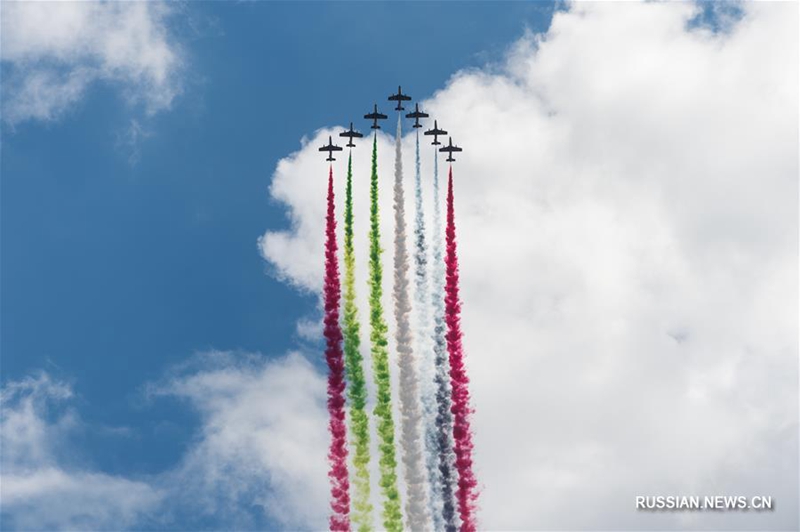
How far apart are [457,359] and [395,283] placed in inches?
506

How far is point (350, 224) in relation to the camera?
132625 millimetres

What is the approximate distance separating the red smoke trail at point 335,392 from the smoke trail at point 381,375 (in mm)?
4320

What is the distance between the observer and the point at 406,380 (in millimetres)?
124438

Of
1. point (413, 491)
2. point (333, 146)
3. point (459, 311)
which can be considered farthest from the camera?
point (333, 146)

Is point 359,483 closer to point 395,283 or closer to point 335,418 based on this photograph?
point 335,418

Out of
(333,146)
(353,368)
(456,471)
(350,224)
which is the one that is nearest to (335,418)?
(353,368)

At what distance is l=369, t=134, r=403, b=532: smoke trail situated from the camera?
11956 cm

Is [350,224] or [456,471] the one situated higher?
[350,224]

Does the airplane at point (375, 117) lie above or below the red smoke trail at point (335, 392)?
above

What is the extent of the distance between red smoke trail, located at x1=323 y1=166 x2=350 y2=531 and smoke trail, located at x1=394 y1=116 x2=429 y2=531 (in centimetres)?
725

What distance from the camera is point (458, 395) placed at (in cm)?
12319

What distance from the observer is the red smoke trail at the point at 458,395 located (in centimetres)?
11875

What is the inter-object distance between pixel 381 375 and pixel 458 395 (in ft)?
31.8

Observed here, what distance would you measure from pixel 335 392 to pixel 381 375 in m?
5.98
